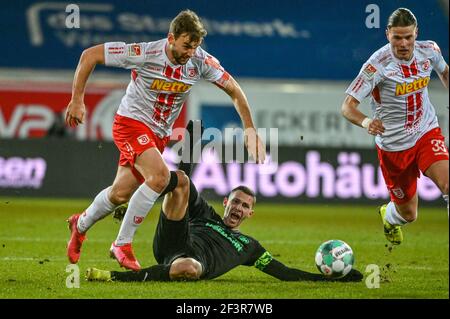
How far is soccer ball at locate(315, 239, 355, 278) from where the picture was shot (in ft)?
21.8

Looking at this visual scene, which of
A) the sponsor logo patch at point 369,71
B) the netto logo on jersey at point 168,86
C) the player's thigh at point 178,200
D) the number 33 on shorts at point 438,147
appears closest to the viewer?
the player's thigh at point 178,200

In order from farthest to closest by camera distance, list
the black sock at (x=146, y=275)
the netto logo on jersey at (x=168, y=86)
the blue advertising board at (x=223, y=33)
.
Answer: the blue advertising board at (x=223, y=33) < the netto logo on jersey at (x=168, y=86) < the black sock at (x=146, y=275)

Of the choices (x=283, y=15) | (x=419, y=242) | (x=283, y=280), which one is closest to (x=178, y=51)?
(x=283, y=280)

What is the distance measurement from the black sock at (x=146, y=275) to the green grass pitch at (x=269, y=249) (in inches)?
4.4

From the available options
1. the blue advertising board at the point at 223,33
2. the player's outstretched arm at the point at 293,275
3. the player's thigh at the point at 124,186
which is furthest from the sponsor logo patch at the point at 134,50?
the blue advertising board at the point at 223,33

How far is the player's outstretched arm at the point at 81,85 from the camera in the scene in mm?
6273

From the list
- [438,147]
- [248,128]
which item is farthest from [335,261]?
[438,147]

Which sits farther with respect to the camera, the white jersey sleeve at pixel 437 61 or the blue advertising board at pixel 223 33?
the blue advertising board at pixel 223 33

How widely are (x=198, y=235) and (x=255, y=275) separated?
2.45ft

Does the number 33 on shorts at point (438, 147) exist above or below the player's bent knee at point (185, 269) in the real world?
above

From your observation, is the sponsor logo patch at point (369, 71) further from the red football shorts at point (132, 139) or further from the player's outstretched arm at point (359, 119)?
the red football shorts at point (132, 139)

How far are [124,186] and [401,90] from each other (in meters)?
2.33

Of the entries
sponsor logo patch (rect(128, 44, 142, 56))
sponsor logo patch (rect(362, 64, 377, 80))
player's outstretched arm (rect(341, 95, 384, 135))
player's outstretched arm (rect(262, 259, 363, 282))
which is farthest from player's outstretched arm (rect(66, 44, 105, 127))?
sponsor logo patch (rect(362, 64, 377, 80))

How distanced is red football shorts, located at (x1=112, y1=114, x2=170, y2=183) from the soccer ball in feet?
5.00
